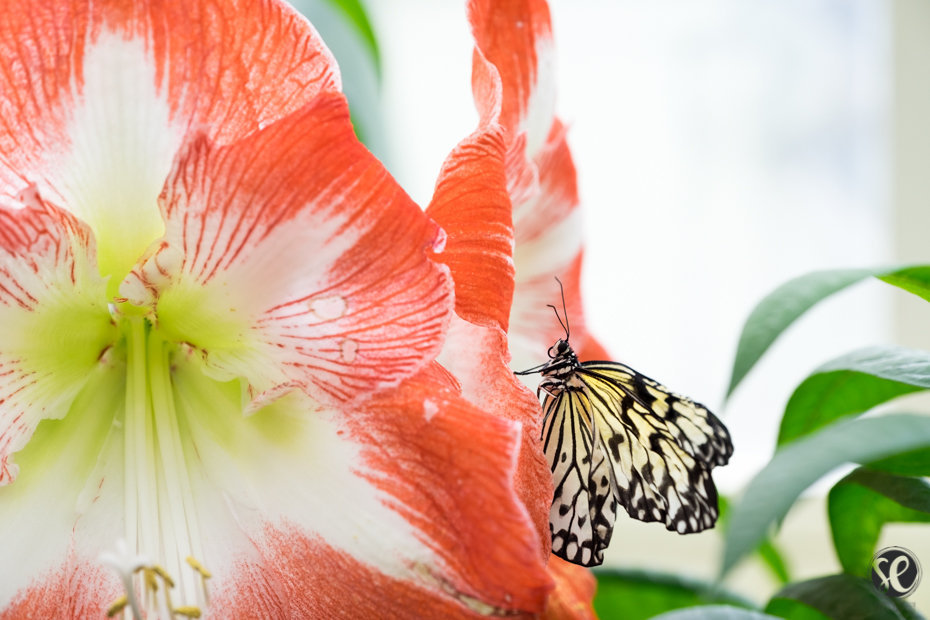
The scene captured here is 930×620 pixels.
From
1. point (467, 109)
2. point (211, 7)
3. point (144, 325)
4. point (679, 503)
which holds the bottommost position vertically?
point (679, 503)

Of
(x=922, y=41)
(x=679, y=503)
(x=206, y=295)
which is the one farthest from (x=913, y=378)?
(x=922, y=41)

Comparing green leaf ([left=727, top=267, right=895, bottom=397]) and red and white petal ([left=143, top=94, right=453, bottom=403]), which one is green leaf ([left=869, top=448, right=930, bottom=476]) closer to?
green leaf ([left=727, top=267, right=895, bottom=397])

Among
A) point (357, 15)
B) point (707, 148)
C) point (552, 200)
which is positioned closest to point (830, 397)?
point (552, 200)

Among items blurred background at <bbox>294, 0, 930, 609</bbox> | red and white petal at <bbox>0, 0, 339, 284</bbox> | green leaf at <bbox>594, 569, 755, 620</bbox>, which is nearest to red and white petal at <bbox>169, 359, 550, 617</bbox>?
red and white petal at <bbox>0, 0, 339, 284</bbox>

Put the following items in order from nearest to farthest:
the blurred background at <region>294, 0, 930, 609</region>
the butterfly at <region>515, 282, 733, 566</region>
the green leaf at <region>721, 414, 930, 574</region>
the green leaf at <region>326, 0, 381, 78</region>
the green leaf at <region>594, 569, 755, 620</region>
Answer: the green leaf at <region>721, 414, 930, 574</region> < the butterfly at <region>515, 282, 733, 566</region> < the green leaf at <region>594, 569, 755, 620</region> < the green leaf at <region>326, 0, 381, 78</region> < the blurred background at <region>294, 0, 930, 609</region>

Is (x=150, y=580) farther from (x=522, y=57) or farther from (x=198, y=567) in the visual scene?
(x=522, y=57)

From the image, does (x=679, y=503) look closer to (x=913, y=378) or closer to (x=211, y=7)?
(x=913, y=378)
